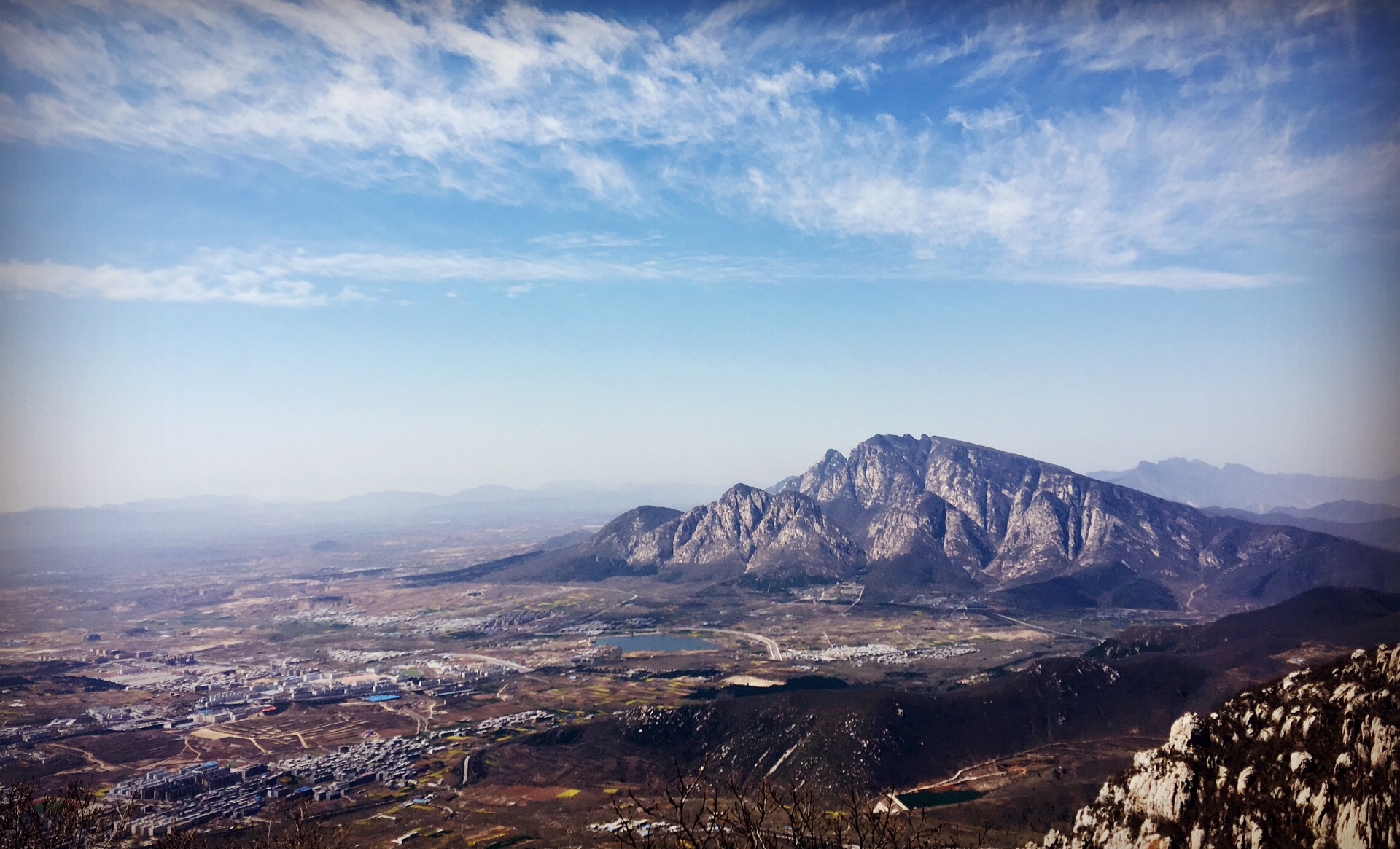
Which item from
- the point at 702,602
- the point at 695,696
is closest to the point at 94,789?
the point at 695,696

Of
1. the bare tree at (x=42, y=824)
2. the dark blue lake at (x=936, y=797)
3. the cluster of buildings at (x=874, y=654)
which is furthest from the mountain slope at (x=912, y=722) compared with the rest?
the bare tree at (x=42, y=824)

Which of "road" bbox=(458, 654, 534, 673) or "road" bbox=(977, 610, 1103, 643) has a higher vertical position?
"road" bbox=(458, 654, 534, 673)

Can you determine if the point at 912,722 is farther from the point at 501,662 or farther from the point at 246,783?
the point at 501,662

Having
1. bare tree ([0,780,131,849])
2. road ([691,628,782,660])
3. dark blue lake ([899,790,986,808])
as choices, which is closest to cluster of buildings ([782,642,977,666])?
road ([691,628,782,660])

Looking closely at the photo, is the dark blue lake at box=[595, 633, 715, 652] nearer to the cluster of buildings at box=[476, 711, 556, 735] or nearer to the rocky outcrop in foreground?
the cluster of buildings at box=[476, 711, 556, 735]

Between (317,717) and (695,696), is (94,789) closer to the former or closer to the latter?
(317,717)

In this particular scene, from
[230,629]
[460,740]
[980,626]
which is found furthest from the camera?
[230,629]

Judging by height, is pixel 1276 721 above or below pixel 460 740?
above
